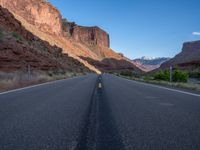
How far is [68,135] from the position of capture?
448 centimetres

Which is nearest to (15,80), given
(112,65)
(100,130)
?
(100,130)

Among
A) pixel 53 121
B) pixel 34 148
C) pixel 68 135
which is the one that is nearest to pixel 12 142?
pixel 34 148

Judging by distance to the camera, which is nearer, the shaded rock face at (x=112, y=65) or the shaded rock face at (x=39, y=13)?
the shaded rock face at (x=39, y=13)

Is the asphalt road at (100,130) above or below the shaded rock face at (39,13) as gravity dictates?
below

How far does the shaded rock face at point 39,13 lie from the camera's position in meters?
106

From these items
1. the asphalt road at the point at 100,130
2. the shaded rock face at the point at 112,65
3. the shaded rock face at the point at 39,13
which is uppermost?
the shaded rock face at the point at 39,13

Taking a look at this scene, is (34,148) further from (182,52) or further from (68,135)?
(182,52)

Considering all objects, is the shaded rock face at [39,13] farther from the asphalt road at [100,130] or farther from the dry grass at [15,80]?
the asphalt road at [100,130]

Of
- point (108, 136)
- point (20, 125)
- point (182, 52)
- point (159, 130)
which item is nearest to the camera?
point (108, 136)

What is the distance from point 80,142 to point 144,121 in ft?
6.69

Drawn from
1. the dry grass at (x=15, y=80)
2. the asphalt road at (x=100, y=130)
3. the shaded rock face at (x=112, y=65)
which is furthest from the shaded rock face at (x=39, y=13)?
the asphalt road at (x=100, y=130)

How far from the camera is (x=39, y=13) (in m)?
123

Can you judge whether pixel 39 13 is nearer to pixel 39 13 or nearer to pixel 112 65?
pixel 39 13

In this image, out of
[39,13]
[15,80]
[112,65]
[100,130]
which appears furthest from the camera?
[112,65]
